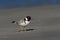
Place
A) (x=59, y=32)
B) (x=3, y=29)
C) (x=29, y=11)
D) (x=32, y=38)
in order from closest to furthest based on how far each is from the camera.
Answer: (x=32, y=38), (x=59, y=32), (x=3, y=29), (x=29, y=11)

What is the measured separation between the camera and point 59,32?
14.8m

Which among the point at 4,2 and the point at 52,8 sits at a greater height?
the point at 4,2

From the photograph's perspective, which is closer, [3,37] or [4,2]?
[3,37]

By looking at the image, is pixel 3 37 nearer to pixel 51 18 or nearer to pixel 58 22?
pixel 58 22

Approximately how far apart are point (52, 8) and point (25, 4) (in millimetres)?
3092

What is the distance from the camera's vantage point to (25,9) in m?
23.7

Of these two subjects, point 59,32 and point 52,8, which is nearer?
point 59,32

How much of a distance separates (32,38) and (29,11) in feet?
29.4

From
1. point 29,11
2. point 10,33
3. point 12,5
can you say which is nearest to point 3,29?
point 10,33

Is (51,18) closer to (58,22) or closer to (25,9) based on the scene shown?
(58,22)

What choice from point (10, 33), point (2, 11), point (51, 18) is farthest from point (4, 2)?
point (10, 33)

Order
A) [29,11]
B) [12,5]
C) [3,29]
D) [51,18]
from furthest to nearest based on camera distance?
[12,5] < [29,11] < [51,18] < [3,29]

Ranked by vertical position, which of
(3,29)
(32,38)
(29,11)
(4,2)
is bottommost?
(32,38)

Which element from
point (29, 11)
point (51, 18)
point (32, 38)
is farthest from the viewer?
point (29, 11)
